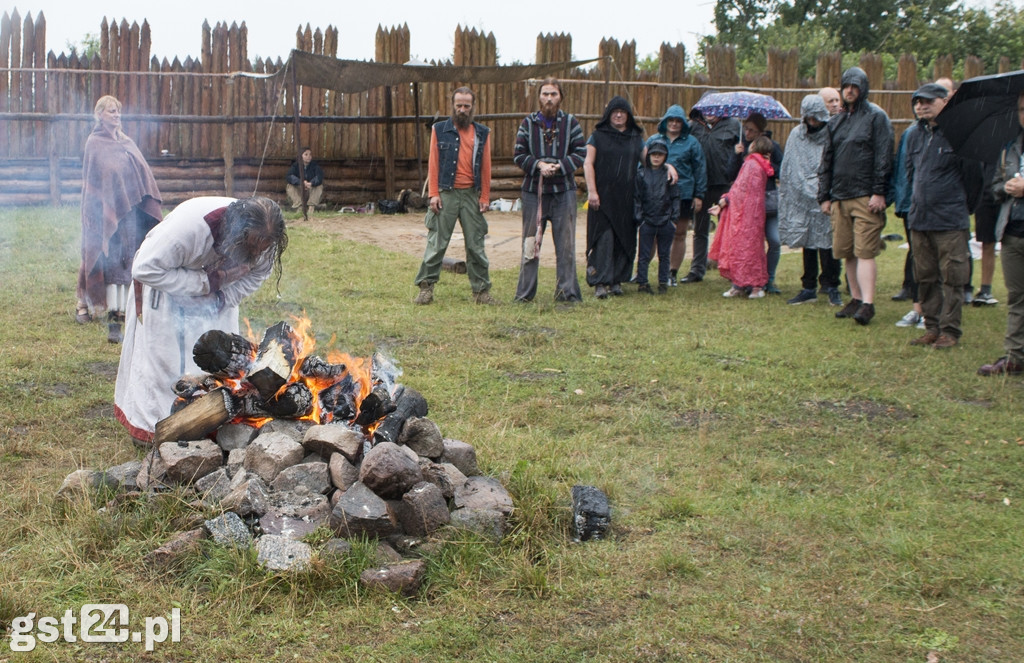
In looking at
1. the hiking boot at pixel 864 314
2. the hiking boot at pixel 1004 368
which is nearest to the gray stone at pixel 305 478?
the hiking boot at pixel 1004 368


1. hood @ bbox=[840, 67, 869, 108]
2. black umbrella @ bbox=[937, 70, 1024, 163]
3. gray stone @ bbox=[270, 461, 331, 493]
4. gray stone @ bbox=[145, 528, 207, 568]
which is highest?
hood @ bbox=[840, 67, 869, 108]

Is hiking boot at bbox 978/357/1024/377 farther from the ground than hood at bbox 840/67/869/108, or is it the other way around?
hood at bbox 840/67/869/108

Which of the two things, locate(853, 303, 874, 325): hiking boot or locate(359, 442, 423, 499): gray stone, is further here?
locate(853, 303, 874, 325): hiking boot

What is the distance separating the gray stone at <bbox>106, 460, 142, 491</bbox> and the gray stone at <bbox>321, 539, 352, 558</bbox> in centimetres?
111

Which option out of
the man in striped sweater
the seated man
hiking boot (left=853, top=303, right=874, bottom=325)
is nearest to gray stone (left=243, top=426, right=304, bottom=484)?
the man in striped sweater

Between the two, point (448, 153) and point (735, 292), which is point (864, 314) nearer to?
point (735, 292)

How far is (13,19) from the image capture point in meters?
16.4

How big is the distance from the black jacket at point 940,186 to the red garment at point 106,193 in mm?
6128

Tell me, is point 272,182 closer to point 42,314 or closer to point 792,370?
point 42,314

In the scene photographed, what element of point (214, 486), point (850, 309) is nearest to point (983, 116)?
point (850, 309)

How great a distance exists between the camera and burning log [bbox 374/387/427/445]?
477 cm

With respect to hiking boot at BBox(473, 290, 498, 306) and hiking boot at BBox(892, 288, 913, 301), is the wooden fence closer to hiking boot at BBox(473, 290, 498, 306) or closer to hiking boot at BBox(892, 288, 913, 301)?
hiking boot at BBox(473, 290, 498, 306)

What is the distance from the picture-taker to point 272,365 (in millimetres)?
4832

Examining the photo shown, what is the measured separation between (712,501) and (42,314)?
6.47 m
